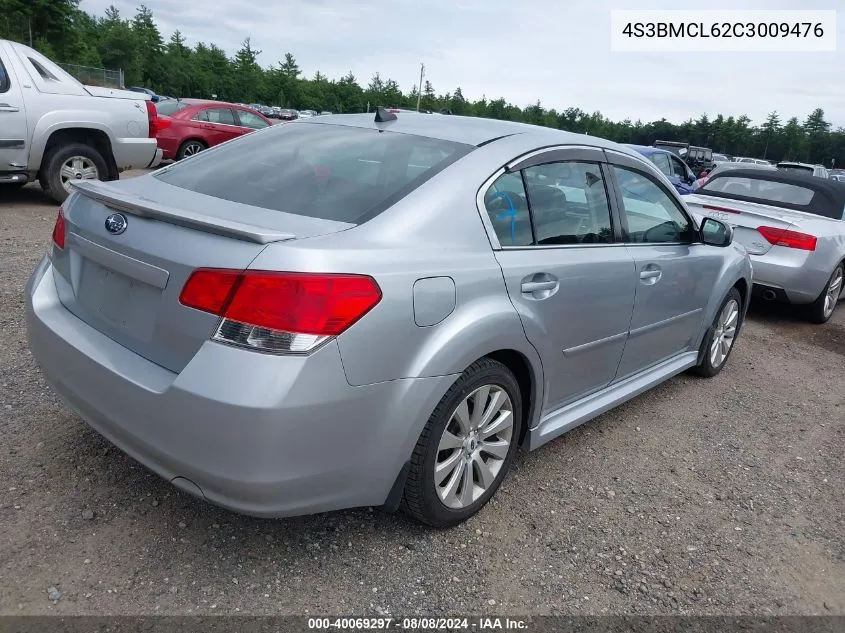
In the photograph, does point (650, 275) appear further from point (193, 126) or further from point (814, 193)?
point (193, 126)

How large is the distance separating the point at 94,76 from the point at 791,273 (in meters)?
42.2

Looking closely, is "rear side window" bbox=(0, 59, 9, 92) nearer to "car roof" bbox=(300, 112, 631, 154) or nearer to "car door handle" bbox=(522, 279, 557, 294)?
"car roof" bbox=(300, 112, 631, 154)

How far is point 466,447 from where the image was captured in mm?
2646

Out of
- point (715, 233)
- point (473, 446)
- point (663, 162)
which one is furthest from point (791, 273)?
point (663, 162)

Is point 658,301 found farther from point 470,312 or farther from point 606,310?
point 470,312

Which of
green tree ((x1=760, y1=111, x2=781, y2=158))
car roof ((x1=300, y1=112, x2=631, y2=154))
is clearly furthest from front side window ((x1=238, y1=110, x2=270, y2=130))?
green tree ((x1=760, y1=111, x2=781, y2=158))

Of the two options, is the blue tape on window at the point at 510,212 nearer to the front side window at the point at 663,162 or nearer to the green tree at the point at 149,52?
the front side window at the point at 663,162

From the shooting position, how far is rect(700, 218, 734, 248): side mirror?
4.13 m

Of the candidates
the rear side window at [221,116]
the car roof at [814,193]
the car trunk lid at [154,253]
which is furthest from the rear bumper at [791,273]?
the rear side window at [221,116]

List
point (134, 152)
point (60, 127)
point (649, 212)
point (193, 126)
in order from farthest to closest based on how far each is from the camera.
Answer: point (193, 126), point (134, 152), point (60, 127), point (649, 212)

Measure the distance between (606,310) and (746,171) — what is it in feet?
18.8

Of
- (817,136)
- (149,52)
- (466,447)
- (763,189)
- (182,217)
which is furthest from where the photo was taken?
(817,136)

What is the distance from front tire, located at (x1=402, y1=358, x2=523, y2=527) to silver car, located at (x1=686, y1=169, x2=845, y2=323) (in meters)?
4.78

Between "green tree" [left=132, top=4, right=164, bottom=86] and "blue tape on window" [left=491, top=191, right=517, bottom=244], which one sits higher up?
"blue tape on window" [left=491, top=191, right=517, bottom=244]
